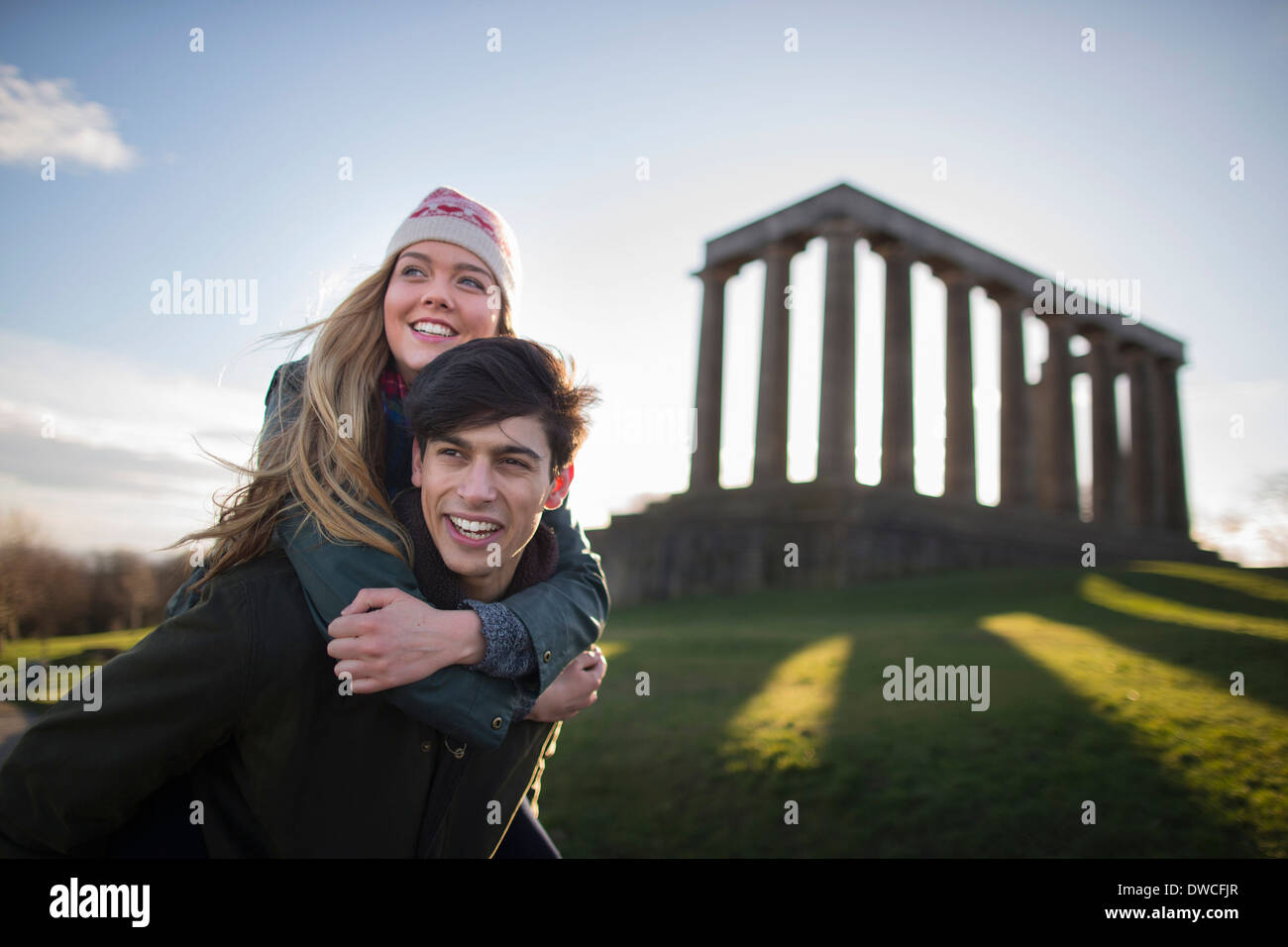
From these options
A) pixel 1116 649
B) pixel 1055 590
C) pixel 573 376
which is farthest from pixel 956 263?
pixel 573 376

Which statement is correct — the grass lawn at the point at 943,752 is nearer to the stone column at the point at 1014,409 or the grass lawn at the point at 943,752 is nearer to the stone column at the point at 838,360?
the stone column at the point at 838,360

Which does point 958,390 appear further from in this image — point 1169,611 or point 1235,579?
point 1169,611

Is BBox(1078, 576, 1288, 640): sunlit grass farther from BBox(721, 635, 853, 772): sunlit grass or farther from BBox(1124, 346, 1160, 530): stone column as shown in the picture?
BBox(1124, 346, 1160, 530): stone column

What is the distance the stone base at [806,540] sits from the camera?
28766mm

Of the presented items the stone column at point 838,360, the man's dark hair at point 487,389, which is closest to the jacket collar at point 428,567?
the man's dark hair at point 487,389

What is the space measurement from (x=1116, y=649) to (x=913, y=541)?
60.6 feet

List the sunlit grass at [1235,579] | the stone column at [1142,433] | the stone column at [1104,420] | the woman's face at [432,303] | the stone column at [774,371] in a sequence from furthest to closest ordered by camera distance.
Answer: the stone column at [1142,433] → the stone column at [1104,420] → the stone column at [774,371] → the sunlit grass at [1235,579] → the woman's face at [432,303]

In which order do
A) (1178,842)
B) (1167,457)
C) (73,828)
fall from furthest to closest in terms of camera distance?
(1167,457) < (1178,842) < (73,828)

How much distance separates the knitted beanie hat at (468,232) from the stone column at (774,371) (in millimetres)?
29938

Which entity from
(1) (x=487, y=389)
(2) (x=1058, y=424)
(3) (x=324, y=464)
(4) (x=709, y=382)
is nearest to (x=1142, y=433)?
(2) (x=1058, y=424)

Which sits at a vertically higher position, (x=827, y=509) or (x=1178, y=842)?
(x=827, y=509)

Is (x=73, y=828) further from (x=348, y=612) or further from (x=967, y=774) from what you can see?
(x=967, y=774)

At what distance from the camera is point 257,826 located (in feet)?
10.3

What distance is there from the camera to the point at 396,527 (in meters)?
3.50
